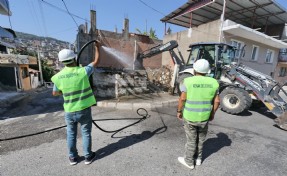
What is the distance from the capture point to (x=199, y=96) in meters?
2.47

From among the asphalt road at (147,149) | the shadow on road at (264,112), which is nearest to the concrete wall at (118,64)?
the asphalt road at (147,149)

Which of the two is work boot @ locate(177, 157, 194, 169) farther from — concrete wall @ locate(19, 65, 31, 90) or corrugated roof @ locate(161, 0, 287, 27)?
concrete wall @ locate(19, 65, 31, 90)

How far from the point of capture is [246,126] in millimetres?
4547

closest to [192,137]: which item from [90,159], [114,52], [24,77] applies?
[90,159]

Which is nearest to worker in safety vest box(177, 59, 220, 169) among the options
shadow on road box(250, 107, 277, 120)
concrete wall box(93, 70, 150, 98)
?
concrete wall box(93, 70, 150, 98)

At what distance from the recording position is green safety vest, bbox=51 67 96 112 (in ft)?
8.07

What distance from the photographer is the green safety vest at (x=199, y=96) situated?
8.05ft

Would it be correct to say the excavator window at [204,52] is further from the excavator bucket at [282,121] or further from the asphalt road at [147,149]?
the excavator bucket at [282,121]

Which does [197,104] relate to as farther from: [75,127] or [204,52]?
[204,52]

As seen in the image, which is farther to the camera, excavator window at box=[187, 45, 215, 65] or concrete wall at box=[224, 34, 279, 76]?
concrete wall at box=[224, 34, 279, 76]

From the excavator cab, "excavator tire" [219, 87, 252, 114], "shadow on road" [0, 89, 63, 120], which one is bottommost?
"shadow on road" [0, 89, 63, 120]

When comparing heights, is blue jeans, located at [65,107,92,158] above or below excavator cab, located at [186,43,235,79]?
below

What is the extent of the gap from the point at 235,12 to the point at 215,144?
12254 mm

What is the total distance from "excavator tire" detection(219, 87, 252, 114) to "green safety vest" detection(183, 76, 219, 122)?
3338 mm
